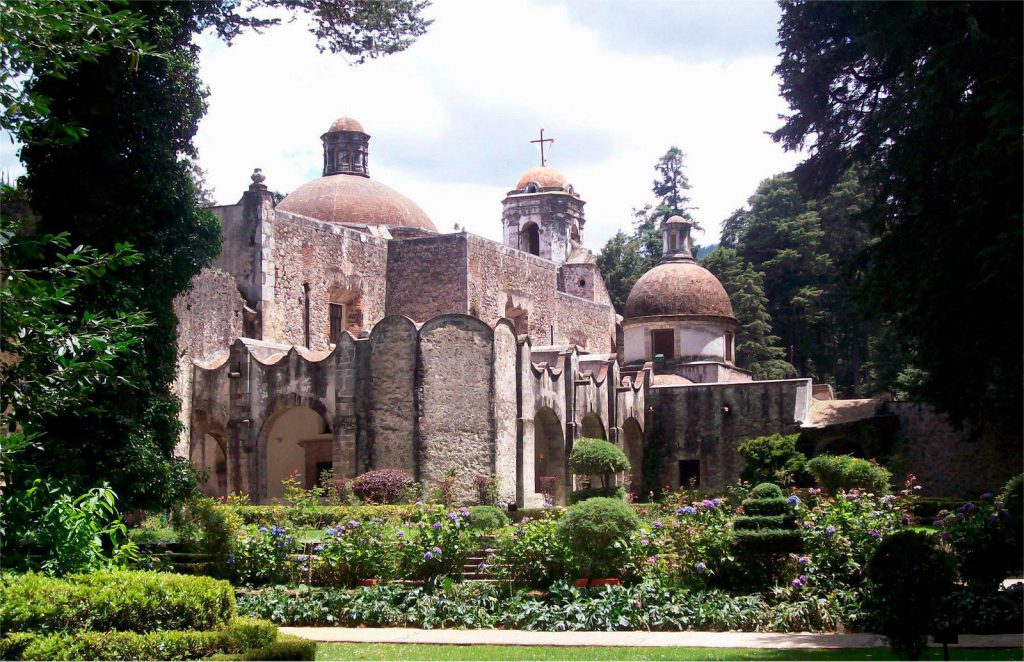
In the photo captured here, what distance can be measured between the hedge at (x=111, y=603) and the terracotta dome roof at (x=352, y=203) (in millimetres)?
29954

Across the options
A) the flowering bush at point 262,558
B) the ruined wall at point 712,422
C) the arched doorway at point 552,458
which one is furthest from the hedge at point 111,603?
the ruined wall at point 712,422

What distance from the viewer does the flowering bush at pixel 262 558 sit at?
661 inches

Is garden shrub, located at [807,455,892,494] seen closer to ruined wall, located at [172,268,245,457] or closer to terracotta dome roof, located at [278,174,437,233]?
ruined wall, located at [172,268,245,457]

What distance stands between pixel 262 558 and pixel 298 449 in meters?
15.7

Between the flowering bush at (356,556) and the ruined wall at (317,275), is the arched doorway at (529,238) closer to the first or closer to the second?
the ruined wall at (317,275)

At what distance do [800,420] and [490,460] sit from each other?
1019 cm

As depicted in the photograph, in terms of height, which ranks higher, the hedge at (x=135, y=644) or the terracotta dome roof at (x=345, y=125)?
the terracotta dome roof at (x=345, y=125)

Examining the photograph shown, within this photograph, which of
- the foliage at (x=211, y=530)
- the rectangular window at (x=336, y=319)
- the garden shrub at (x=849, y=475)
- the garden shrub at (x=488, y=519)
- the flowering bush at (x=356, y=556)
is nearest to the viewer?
the flowering bush at (x=356, y=556)

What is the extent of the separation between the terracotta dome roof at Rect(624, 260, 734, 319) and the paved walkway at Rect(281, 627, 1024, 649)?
26999 millimetres

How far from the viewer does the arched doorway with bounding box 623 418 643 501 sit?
3594cm

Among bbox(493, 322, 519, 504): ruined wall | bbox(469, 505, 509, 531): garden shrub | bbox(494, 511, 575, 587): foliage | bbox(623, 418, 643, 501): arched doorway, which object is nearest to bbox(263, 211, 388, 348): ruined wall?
bbox(493, 322, 519, 504): ruined wall

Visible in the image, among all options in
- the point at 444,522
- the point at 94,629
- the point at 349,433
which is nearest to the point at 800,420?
the point at 349,433

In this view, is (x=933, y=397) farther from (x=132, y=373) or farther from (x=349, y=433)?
(x=349, y=433)

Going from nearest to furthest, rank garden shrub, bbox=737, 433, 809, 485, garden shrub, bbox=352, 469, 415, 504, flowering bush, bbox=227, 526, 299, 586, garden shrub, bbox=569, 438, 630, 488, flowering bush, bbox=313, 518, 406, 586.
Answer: flowering bush, bbox=313, 518, 406, 586, flowering bush, bbox=227, 526, 299, 586, garden shrub, bbox=352, 469, 415, 504, garden shrub, bbox=569, 438, 630, 488, garden shrub, bbox=737, 433, 809, 485
